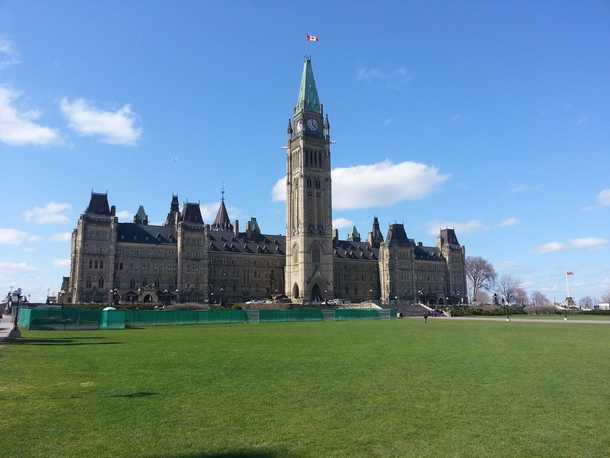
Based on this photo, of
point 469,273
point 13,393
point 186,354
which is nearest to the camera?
point 13,393

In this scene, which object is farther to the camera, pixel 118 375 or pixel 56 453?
pixel 118 375

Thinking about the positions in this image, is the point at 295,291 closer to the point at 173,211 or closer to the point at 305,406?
the point at 173,211

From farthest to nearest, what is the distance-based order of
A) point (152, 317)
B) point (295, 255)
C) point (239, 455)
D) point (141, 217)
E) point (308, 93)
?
point (141, 217)
point (308, 93)
point (295, 255)
point (152, 317)
point (239, 455)

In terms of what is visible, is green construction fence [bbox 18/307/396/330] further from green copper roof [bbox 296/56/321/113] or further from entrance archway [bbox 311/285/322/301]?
green copper roof [bbox 296/56/321/113]

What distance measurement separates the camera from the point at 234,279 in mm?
117625

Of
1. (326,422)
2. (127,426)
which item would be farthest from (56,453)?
(326,422)

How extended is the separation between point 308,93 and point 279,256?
39.9 m

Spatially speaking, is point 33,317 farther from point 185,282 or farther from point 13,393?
point 185,282

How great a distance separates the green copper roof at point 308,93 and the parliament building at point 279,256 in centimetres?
26

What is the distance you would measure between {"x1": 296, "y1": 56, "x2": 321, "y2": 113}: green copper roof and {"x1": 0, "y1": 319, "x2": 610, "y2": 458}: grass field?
10642cm

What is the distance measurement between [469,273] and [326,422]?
148m

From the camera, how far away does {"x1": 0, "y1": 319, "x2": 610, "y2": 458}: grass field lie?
9250 mm

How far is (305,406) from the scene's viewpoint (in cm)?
1220

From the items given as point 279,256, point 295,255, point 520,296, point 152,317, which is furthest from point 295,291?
point 520,296
